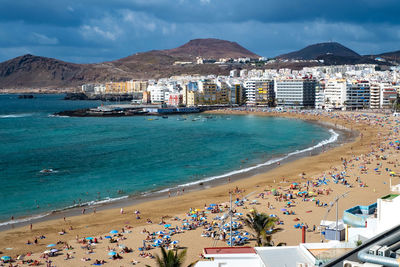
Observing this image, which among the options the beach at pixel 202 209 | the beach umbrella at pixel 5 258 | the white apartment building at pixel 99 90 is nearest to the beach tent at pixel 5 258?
the beach umbrella at pixel 5 258

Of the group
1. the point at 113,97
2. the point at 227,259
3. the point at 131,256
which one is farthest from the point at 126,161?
the point at 113,97

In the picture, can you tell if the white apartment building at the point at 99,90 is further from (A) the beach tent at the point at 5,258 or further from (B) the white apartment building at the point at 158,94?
(A) the beach tent at the point at 5,258

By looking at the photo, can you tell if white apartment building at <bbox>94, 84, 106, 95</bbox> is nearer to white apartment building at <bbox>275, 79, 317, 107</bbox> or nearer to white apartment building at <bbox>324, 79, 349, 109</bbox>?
white apartment building at <bbox>275, 79, 317, 107</bbox>

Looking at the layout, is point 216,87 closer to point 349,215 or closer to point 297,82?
point 297,82

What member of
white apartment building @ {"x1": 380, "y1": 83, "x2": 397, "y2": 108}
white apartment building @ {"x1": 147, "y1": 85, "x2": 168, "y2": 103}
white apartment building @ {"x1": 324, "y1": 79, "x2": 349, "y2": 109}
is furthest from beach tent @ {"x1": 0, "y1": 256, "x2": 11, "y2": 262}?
white apartment building @ {"x1": 147, "y1": 85, "x2": 168, "y2": 103}

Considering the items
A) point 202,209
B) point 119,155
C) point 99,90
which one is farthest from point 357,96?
point 99,90
